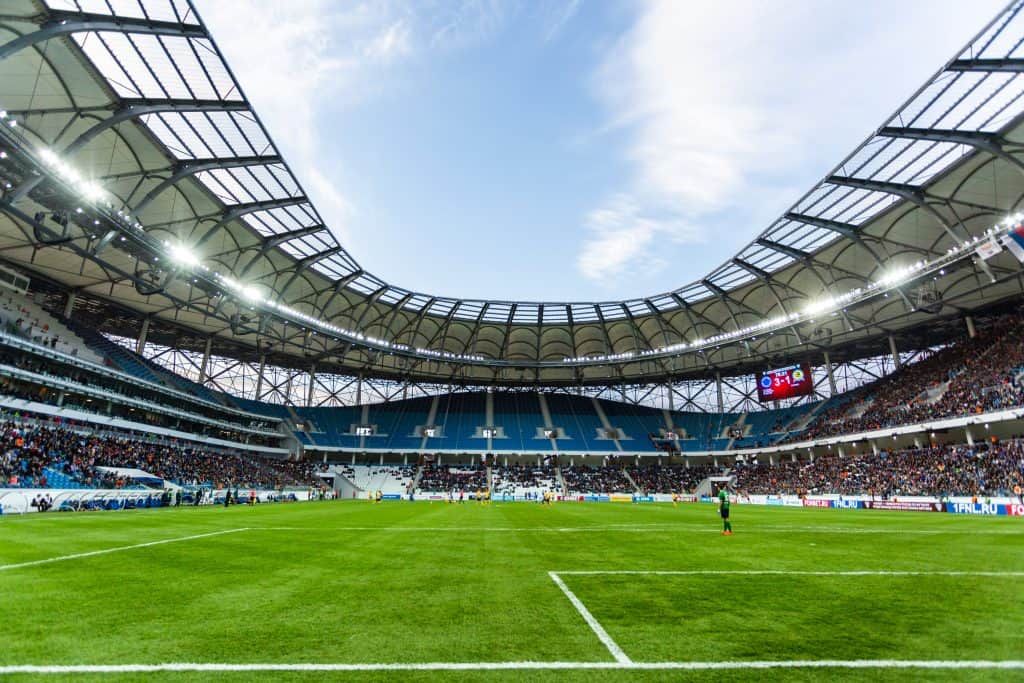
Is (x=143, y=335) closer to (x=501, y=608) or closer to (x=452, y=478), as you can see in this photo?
(x=452, y=478)

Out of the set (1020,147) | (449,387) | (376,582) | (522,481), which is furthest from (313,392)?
(1020,147)

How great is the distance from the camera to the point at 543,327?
6481 centimetres

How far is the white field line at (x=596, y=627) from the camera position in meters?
4.09

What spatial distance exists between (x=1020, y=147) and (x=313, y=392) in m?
73.5

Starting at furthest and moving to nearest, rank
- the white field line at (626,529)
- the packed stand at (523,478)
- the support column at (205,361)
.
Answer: the packed stand at (523,478)
the support column at (205,361)
the white field line at (626,529)

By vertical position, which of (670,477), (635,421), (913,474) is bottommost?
(670,477)

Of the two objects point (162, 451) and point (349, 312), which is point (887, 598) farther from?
point (349, 312)

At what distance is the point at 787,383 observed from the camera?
52.8 metres

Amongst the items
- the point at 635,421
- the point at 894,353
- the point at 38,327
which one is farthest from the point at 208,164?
the point at 894,353

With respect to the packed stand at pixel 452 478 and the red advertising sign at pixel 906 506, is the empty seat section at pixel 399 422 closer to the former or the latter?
the packed stand at pixel 452 478

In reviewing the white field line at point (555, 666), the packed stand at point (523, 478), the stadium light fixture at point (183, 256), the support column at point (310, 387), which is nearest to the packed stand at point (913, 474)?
the packed stand at point (523, 478)

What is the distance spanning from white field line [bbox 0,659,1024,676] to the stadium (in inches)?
1.2

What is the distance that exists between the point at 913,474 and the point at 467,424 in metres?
50.0

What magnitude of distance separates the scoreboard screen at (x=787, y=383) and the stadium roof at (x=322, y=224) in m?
3.72
